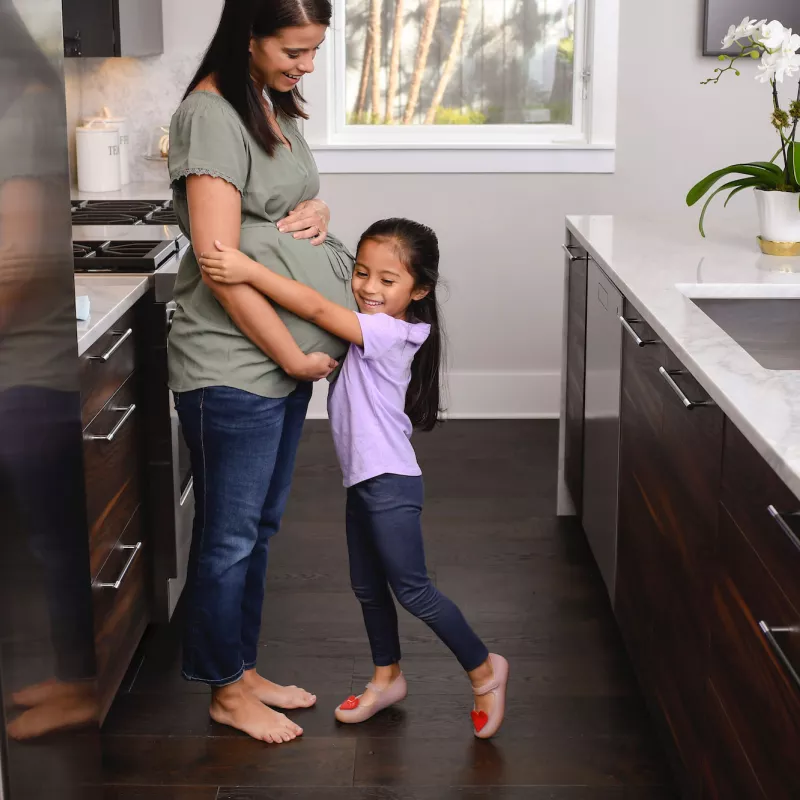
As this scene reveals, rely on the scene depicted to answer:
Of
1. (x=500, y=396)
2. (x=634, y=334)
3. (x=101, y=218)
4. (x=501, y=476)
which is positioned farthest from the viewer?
(x=500, y=396)

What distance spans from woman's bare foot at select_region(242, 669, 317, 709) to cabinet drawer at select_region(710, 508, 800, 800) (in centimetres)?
96

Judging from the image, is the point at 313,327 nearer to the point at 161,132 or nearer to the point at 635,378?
the point at 635,378

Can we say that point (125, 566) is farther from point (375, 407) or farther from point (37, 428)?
point (37, 428)

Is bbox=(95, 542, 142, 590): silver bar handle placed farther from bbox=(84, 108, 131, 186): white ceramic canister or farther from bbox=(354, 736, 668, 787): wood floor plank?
bbox=(84, 108, 131, 186): white ceramic canister

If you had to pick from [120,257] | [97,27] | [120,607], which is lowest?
[120,607]

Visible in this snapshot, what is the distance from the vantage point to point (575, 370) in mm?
3100

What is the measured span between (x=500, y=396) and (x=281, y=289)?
2.61 m

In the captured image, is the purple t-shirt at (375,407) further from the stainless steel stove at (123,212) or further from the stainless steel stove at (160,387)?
the stainless steel stove at (123,212)

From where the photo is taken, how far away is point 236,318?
195 cm

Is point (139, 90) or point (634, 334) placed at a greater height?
point (139, 90)

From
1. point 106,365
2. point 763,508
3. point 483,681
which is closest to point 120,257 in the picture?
point 106,365

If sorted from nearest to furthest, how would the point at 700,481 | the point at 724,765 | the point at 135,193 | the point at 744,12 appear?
1. the point at 724,765
2. the point at 700,481
3. the point at 135,193
4. the point at 744,12

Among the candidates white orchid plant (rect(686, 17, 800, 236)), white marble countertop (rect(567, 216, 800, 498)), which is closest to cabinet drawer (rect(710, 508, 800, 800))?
white marble countertop (rect(567, 216, 800, 498))

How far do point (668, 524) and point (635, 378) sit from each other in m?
0.39
